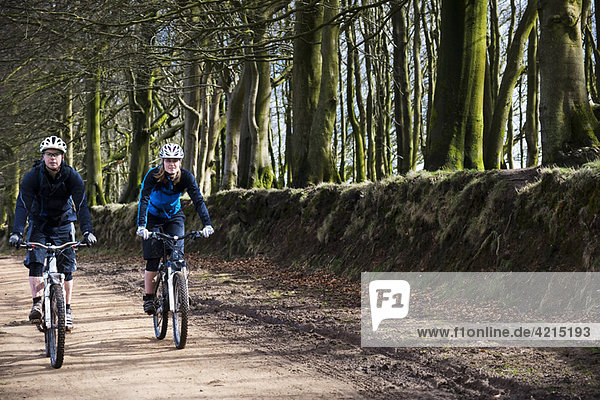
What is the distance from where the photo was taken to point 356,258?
1181 cm

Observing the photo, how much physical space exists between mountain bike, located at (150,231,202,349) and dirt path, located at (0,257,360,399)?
20 cm

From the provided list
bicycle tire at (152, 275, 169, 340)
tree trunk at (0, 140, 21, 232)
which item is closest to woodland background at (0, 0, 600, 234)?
tree trunk at (0, 140, 21, 232)

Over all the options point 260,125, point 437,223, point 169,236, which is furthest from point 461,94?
point 260,125

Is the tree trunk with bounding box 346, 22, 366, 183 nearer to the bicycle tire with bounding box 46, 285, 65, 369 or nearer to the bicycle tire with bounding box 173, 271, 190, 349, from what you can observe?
the bicycle tire with bounding box 173, 271, 190, 349

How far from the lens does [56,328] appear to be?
6371 mm

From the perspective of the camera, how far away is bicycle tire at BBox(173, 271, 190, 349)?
22.4 ft

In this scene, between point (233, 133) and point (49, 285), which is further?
point (233, 133)

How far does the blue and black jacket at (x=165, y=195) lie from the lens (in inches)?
294

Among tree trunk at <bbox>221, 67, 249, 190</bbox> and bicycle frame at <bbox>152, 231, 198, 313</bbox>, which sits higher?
tree trunk at <bbox>221, 67, 249, 190</bbox>

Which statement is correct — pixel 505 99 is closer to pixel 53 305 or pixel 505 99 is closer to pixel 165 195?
pixel 165 195

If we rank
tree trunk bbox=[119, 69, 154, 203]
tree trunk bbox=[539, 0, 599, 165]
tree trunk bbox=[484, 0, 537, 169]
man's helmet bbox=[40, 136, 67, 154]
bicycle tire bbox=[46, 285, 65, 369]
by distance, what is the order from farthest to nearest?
1. tree trunk bbox=[119, 69, 154, 203]
2. tree trunk bbox=[484, 0, 537, 169]
3. tree trunk bbox=[539, 0, 599, 165]
4. man's helmet bbox=[40, 136, 67, 154]
5. bicycle tire bbox=[46, 285, 65, 369]

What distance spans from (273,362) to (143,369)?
3.97 feet

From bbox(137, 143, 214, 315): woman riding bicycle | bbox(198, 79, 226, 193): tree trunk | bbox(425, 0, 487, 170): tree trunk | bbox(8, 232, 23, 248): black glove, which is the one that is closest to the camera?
bbox(8, 232, 23, 248): black glove

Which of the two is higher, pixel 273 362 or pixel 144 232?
pixel 144 232
